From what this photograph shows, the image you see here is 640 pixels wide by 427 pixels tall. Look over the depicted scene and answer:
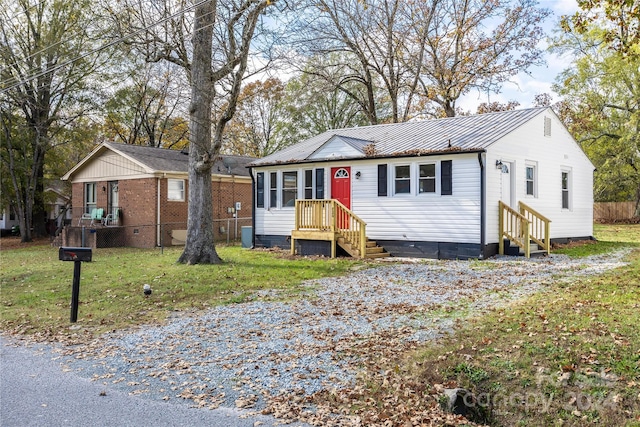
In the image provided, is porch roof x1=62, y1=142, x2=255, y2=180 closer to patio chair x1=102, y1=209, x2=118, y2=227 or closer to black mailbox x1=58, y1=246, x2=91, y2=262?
patio chair x1=102, y1=209, x2=118, y2=227

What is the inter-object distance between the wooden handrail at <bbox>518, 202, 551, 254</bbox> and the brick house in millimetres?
11299

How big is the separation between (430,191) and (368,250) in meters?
2.46

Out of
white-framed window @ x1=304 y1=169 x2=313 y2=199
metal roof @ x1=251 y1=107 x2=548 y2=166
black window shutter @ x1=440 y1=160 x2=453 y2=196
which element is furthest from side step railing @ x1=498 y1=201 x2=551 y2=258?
white-framed window @ x1=304 y1=169 x2=313 y2=199

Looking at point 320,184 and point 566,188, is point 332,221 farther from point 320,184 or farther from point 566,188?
point 566,188

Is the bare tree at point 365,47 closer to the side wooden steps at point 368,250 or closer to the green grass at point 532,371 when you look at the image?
the side wooden steps at point 368,250

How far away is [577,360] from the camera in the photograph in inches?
212

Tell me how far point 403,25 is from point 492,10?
4.49 m

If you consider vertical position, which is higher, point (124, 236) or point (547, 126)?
point (547, 126)

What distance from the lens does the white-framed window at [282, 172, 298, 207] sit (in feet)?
61.5

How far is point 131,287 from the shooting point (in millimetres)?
10914

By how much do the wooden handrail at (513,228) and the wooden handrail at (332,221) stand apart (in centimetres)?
377

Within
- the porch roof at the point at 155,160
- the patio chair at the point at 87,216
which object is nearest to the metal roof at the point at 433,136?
the porch roof at the point at 155,160

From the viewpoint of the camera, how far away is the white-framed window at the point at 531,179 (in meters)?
17.0

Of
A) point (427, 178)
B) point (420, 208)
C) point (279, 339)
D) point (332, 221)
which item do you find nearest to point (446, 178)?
point (427, 178)
